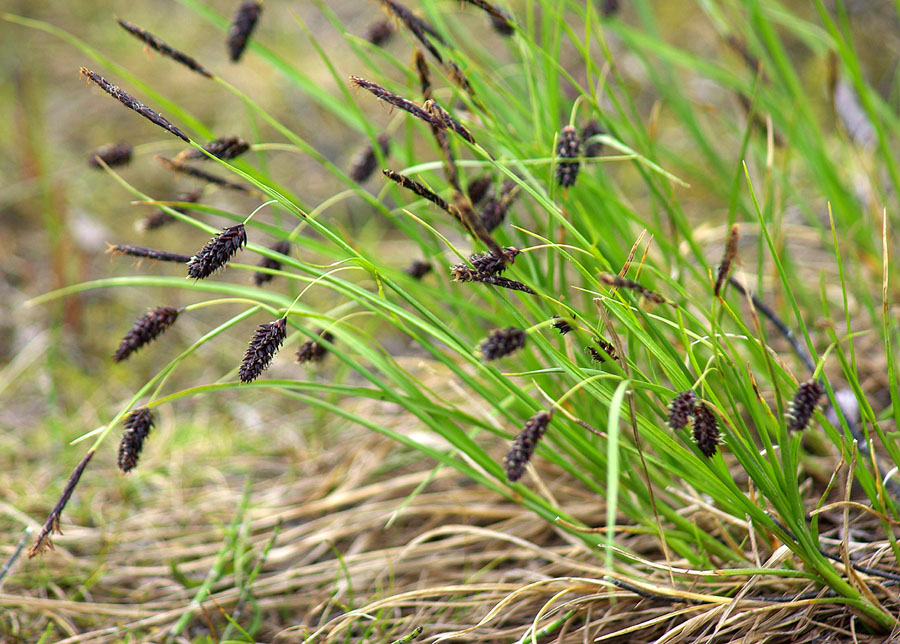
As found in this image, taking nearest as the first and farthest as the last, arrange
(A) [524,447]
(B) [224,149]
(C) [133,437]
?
(A) [524,447] < (C) [133,437] < (B) [224,149]

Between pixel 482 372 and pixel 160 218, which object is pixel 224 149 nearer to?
pixel 160 218

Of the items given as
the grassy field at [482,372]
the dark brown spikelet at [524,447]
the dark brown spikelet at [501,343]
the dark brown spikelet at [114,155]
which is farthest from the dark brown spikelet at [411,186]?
the dark brown spikelet at [114,155]

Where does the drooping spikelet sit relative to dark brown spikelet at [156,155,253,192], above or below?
below

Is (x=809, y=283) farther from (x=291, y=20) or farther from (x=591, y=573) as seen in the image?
(x=291, y=20)

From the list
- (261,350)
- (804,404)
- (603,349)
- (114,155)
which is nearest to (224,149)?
(114,155)

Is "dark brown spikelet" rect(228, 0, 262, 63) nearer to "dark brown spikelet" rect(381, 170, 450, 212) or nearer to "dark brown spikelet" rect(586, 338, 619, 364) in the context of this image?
"dark brown spikelet" rect(381, 170, 450, 212)

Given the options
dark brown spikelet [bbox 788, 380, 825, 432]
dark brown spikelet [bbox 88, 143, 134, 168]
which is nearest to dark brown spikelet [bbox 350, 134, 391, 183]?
dark brown spikelet [bbox 88, 143, 134, 168]
